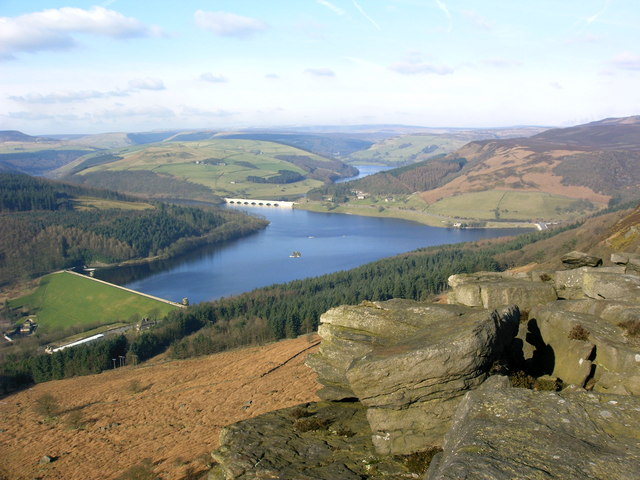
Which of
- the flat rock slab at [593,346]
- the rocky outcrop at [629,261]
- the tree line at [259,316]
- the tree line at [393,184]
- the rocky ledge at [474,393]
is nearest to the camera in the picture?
the rocky ledge at [474,393]

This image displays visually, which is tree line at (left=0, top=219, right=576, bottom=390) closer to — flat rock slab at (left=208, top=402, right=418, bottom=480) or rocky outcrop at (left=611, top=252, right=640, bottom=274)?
rocky outcrop at (left=611, top=252, right=640, bottom=274)

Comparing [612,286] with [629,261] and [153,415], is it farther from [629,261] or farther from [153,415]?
[153,415]

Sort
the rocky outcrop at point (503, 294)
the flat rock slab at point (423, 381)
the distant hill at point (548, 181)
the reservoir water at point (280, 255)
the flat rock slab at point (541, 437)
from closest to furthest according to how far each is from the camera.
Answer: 1. the flat rock slab at point (541, 437)
2. the flat rock slab at point (423, 381)
3. the rocky outcrop at point (503, 294)
4. the reservoir water at point (280, 255)
5. the distant hill at point (548, 181)

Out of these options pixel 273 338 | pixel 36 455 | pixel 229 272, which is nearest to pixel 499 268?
pixel 273 338

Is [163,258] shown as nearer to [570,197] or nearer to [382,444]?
[382,444]

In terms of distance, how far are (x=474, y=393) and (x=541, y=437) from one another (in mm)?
1706

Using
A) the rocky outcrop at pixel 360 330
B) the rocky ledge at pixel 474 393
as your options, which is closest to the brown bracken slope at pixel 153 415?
the rocky outcrop at pixel 360 330

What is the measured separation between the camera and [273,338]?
43.4 metres

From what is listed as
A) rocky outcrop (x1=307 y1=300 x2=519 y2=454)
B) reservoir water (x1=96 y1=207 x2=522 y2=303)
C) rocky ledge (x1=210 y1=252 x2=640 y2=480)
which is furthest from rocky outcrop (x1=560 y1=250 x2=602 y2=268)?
reservoir water (x1=96 y1=207 x2=522 y2=303)

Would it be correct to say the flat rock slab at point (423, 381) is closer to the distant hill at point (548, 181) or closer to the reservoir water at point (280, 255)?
the reservoir water at point (280, 255)

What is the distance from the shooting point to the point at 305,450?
10.8 metres

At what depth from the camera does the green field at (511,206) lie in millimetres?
136625

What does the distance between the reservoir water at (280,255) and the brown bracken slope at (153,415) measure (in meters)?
48.1

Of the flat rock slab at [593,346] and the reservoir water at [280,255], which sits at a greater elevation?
the flat rock slab at [593,346]
